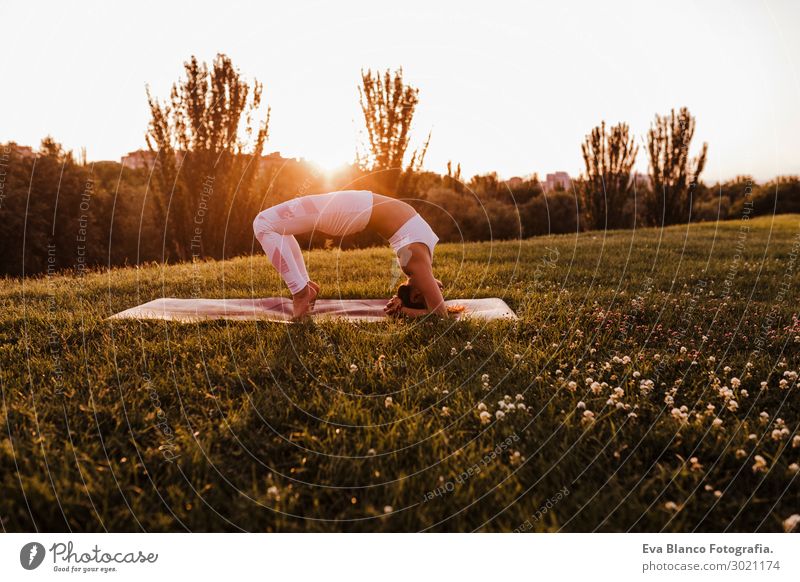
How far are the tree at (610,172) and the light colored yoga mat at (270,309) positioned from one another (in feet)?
37.8

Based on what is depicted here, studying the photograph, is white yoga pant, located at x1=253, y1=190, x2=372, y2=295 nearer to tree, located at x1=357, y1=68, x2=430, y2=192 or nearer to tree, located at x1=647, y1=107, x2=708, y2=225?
tree, located at x1=357, y1=68, x2=430, y2=192

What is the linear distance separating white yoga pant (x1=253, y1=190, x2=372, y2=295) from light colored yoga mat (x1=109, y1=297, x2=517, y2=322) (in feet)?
1.33

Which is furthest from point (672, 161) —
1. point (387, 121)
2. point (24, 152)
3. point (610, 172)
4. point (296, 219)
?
point (24, 152)

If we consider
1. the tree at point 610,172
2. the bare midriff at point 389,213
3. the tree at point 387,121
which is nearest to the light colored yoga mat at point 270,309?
the bare midriff at point 389,213

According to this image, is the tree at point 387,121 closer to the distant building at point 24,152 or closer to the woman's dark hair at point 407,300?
the woman's dark hair at point 407,300

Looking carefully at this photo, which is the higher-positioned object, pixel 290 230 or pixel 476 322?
pixel 290 230

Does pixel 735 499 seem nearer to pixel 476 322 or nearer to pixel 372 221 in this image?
pixel 476 322

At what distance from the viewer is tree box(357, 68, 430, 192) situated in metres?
9.45

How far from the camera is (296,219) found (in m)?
4.79

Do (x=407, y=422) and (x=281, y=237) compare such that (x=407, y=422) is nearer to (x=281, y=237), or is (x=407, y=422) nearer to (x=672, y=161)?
(x=281, y=237)
